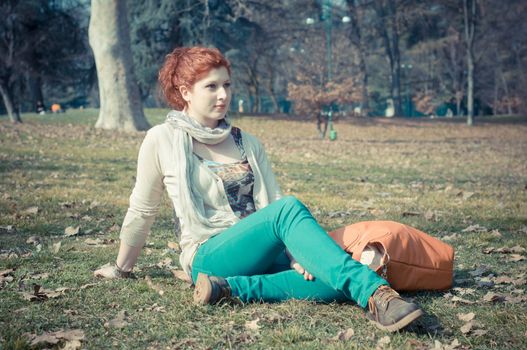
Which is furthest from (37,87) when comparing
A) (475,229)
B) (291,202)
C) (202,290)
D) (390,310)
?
(390,310)

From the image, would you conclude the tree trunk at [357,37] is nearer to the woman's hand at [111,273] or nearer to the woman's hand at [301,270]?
the woman's hand at [111,273]

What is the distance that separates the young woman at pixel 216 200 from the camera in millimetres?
3760

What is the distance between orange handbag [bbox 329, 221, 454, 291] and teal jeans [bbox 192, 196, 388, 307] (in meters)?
0.35

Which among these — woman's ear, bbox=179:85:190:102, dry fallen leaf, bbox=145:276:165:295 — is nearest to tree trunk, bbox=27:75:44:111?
dry fallen leaf, bbox=145:276:165:295

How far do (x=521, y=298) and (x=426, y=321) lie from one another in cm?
85

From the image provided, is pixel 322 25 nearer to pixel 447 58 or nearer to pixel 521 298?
pixel 447 58

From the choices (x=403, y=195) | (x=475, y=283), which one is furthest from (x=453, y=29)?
(x=475, y=283)

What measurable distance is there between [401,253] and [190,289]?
139cm

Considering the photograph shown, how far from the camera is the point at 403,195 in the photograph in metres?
9.60

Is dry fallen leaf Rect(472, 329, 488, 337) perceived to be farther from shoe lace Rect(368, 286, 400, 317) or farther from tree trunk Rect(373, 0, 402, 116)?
tree trunk Rect(373, 0, 402, 116)

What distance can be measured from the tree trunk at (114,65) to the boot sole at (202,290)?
1813 cm

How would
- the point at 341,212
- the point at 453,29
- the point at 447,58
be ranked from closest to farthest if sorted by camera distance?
the point at 341,212, the point at 453,29, the point at 447,58

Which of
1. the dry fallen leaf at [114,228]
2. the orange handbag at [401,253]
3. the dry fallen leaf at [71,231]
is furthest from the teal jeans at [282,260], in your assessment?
the dry fallen leaf at [114,228]

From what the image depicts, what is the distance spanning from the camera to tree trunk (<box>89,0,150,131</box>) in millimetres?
20969
